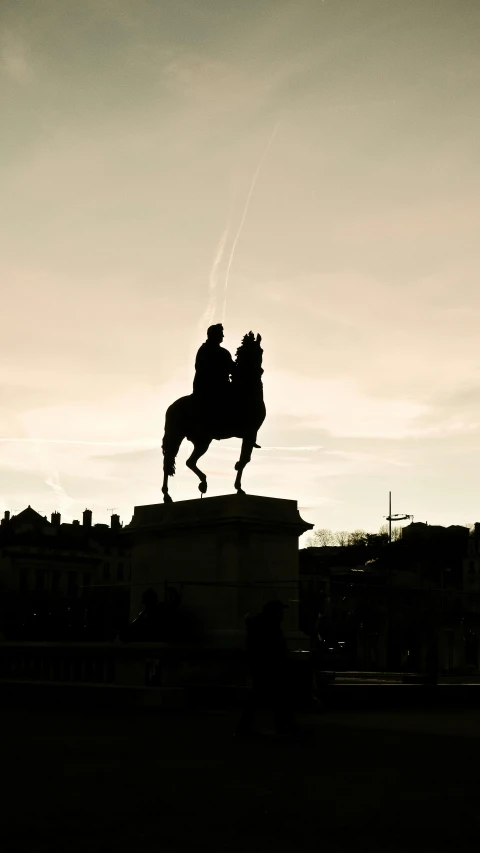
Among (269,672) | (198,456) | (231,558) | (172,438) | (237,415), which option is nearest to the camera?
(269,672)

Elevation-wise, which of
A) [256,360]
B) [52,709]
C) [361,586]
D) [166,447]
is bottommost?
[52,709]

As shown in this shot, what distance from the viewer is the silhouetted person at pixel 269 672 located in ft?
44.7

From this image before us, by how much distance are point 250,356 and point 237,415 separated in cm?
117

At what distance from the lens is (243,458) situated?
75.4 feet

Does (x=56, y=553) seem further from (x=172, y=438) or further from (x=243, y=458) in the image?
(x=243, y=458)

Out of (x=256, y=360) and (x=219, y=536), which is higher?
(x=256, y=360)

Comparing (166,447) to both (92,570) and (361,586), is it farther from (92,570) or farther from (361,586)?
(92,570)

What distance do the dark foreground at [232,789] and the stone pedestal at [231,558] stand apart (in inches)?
252

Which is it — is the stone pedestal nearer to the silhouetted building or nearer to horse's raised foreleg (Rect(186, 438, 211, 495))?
horse's raised foreleg (Rect(186, 438, 211, 495))

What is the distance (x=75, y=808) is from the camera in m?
8.30

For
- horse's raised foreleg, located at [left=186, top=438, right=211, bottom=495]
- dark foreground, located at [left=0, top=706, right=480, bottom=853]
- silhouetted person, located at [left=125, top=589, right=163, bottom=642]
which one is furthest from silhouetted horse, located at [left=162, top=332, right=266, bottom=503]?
dark foreground, located at [left=0, top=706, right=480, bottom=853]

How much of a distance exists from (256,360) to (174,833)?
651 inches

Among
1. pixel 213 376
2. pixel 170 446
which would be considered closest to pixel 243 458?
pixel 213 376

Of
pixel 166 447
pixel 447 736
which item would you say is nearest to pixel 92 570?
pixel 166 447
